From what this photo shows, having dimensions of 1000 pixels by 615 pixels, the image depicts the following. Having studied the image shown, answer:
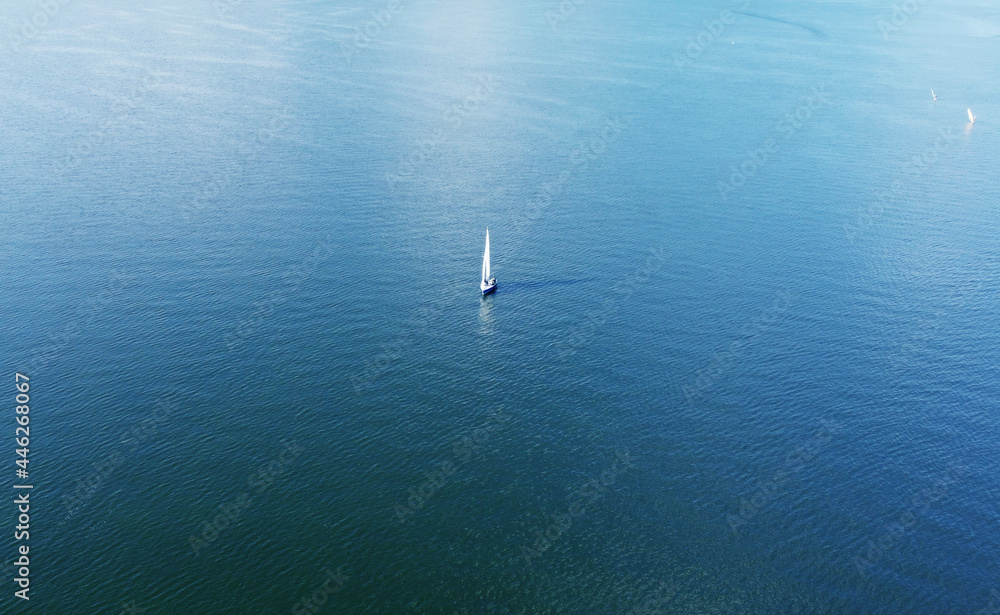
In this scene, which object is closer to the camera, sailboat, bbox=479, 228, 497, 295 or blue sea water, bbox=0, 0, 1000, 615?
blue sea water, bbox=0, 0, 1000, 615

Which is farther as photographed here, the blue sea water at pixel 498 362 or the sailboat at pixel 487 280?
the sailboat at pixel 487 280

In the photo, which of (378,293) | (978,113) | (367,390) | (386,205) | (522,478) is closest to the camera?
(522,478)

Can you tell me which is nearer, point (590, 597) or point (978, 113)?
point (590, 597)

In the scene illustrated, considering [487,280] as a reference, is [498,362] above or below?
below

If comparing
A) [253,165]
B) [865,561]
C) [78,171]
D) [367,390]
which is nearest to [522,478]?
[367,390]

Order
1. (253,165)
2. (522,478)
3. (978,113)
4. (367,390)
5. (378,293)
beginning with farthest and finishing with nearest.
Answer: (978,113) < (253,165) < (378,293) < (367,390) < (522,478)

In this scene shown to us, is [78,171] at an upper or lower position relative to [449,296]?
upper

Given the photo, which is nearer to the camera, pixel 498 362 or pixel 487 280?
pixel 498 362

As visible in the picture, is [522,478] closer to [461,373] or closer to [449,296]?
[461,373]
